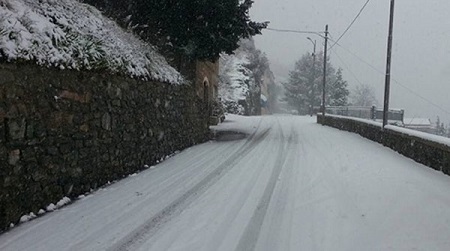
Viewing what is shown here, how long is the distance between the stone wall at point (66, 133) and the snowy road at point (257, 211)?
13.4 inches

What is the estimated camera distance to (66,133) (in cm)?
595

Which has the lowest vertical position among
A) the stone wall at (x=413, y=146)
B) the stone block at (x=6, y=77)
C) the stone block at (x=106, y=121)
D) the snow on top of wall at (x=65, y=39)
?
the stone wall at (x=413, y=146)

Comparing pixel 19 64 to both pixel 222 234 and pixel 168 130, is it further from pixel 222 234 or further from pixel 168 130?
pixel 168 130

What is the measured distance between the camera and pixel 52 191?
557 centimetres

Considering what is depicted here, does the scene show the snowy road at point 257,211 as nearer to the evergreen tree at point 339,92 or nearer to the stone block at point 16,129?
the stone block at point 16,129

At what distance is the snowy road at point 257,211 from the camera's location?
15.0 feet

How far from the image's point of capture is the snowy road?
4.57 metres

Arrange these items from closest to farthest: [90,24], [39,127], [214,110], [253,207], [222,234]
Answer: [222,234], [39,127], [253,207], [90,24], [214,110]

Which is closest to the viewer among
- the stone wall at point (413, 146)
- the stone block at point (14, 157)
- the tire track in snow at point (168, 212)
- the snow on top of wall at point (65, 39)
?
the tire track in snow at point (168, 212)

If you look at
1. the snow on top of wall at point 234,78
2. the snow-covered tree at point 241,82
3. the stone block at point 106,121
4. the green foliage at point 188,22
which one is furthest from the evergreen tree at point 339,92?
the stone block at point 106,121

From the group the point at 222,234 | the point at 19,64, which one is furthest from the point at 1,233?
the point at 222,234

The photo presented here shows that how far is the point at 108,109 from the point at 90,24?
185cm

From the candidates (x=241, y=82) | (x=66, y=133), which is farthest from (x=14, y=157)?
(x=241, y=82)

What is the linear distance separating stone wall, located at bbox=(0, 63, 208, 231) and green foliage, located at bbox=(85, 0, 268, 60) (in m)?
4.38
